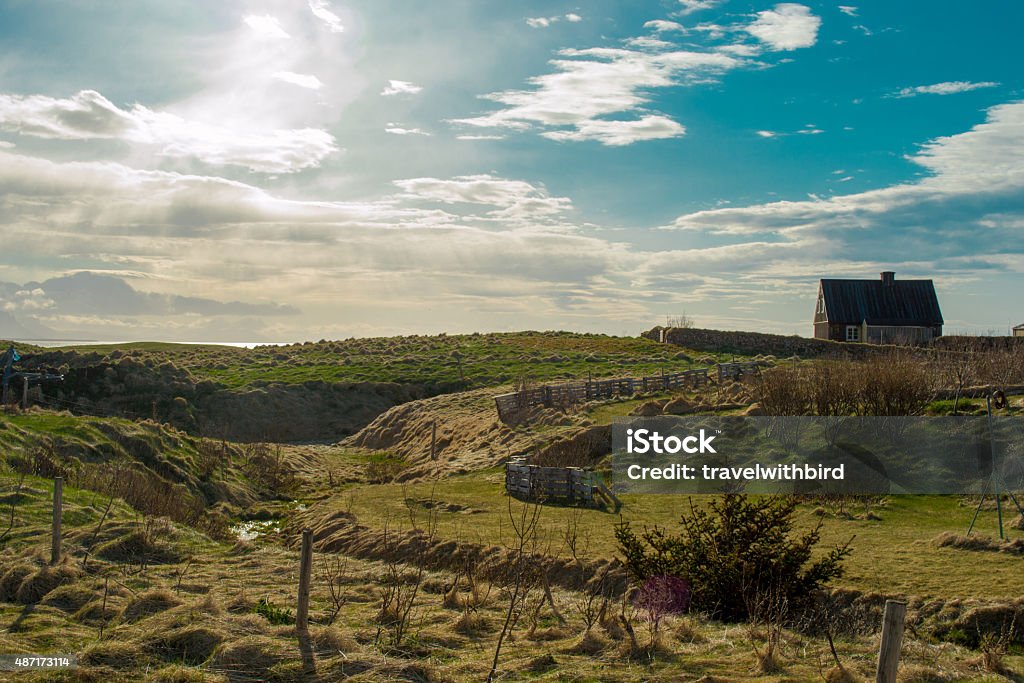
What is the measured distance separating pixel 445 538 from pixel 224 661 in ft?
29.0

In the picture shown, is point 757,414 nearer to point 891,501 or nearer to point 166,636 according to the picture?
point 891,501

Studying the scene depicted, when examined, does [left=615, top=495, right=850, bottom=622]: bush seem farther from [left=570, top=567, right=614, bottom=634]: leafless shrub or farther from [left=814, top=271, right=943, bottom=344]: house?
[left=814, top=271, right=943, bottom=344]: house

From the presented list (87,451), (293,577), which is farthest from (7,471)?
(293,577)

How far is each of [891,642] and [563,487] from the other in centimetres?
1602

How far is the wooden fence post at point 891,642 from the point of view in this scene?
7.13 meters

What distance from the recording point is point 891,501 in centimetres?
2066

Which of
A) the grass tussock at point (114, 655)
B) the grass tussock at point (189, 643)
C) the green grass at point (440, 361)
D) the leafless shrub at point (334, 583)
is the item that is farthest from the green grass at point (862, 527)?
the green grass at point (440, 361)

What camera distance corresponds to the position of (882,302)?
200ft

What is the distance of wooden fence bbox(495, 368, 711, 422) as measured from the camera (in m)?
35.6

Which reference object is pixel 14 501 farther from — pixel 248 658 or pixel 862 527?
pixel 862 527

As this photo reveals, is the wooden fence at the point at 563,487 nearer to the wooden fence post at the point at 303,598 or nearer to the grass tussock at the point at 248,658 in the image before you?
the wooden fence post at the point at 303,598

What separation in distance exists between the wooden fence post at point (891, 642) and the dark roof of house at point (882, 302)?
57292mm

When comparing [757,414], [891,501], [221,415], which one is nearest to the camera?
[891,501]

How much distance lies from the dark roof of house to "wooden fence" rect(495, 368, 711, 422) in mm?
26066
